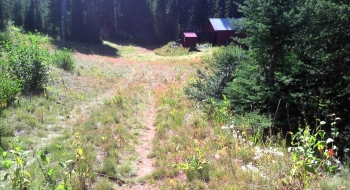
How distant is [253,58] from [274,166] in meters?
4.55

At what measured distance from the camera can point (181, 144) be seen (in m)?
6.48

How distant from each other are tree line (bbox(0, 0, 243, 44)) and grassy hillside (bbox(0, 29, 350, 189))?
39091mm

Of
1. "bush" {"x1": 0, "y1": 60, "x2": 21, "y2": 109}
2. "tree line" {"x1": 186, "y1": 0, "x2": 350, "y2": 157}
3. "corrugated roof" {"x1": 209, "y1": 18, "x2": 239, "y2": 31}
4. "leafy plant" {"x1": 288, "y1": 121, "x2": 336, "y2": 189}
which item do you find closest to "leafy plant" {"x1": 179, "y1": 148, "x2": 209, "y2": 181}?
"leafy plant" {"x1": 288, "y1": 121, "x2": 336, "y2": 189}

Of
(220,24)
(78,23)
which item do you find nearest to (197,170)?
(220,24)

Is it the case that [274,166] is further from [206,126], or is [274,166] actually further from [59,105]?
[59,105]

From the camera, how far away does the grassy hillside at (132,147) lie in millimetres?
4324

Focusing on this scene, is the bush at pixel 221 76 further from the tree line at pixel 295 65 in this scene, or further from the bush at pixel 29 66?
the bush at pixel 29 66

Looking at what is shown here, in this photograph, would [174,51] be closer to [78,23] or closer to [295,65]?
[78,23]

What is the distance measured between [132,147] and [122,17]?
A: 64390 mm

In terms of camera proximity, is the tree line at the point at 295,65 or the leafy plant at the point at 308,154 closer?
the leafy plant at the point at 308,154

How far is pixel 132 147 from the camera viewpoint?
22.0ft

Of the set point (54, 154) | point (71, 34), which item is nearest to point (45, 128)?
point (54, 154)

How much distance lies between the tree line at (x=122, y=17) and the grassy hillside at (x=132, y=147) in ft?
128

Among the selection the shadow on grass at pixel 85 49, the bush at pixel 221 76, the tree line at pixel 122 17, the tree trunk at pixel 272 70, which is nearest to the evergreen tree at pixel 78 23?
the tree line at pixel 122 17
